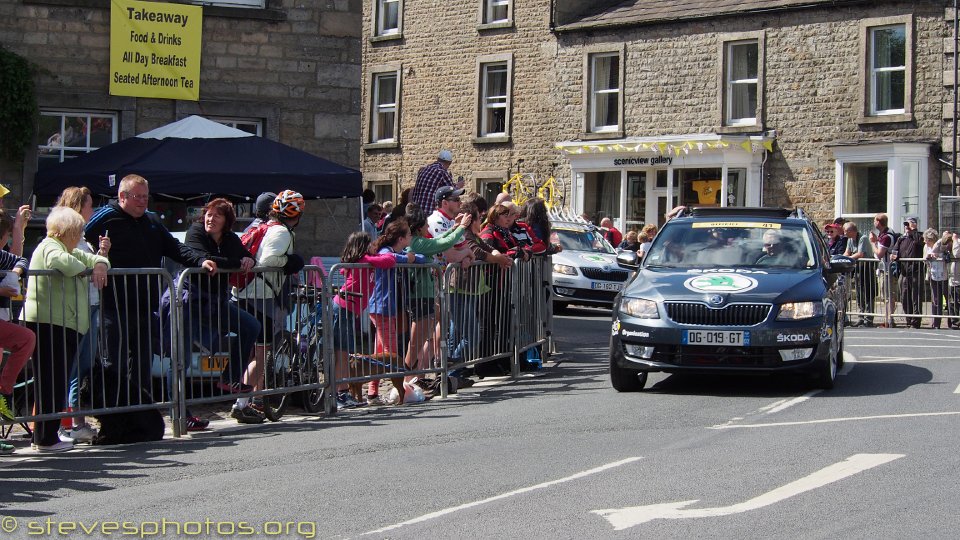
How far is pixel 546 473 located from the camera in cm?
830

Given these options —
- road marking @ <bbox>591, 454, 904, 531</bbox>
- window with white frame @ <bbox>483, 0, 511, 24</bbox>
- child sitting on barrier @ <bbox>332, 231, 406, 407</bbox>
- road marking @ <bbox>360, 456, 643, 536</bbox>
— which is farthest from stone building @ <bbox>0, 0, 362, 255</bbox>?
window with white frame @ <bbox>483, 0, 511, 24</bbox>

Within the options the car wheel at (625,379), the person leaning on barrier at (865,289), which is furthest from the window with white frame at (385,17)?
the car wheel at (625,379)

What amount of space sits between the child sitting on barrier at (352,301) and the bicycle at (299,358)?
20cm

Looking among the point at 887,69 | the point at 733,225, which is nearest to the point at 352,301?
the point at 733,225

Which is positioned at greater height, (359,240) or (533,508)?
(359,240)

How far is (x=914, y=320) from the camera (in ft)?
76.9

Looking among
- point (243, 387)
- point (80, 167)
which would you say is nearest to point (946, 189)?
point (80, 167)

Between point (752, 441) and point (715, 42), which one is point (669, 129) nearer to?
point (715, 42)

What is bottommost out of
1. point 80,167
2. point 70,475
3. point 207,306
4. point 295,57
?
point 70,475

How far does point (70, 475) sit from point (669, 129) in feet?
92.5

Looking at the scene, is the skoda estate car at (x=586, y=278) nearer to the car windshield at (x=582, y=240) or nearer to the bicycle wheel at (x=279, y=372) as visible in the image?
the car windshield at (x=582, y=240)

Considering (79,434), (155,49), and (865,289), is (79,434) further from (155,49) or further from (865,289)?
(865,289)

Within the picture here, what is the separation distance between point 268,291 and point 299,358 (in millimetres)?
676

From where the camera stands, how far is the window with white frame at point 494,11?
38.8 m
